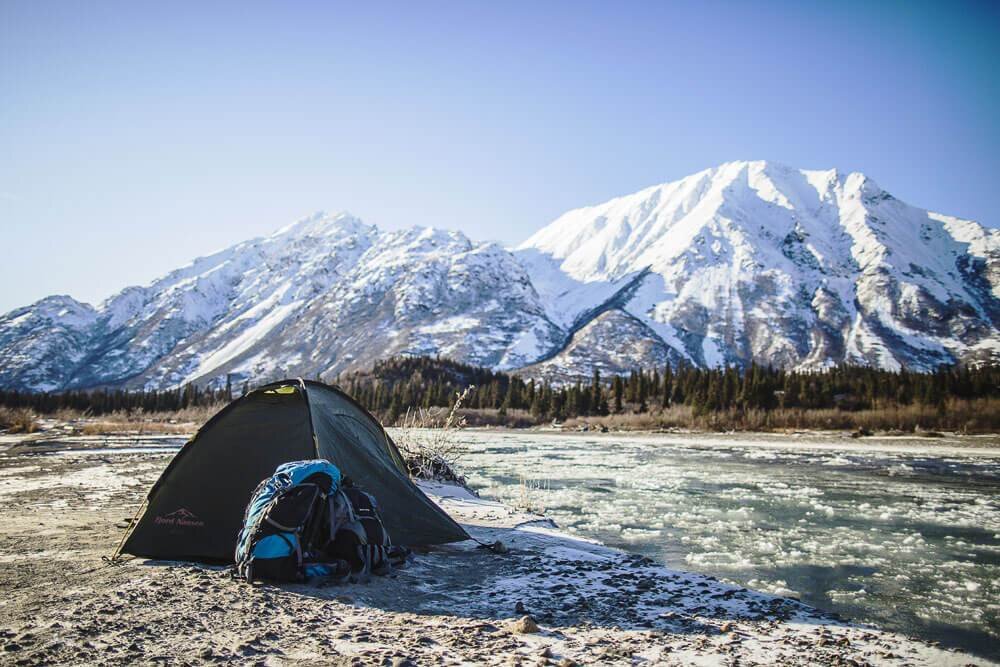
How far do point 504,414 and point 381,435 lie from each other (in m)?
80.8

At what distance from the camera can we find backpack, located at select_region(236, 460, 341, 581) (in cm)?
619

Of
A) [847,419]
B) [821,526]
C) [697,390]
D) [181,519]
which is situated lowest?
[847,419]

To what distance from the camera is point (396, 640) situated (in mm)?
4750

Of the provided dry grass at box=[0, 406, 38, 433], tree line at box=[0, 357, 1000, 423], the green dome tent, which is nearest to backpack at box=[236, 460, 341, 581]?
the green dome tent

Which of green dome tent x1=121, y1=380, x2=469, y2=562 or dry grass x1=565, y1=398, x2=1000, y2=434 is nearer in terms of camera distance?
green dome tent x1=121, y1=380, x2=469, y2=562

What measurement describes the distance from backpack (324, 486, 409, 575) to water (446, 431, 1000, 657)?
14.1 feet

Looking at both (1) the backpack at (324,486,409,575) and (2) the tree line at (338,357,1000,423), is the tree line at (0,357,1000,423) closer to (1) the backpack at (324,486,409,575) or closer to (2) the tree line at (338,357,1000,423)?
(2) the tree line at (338,357,1000,423)

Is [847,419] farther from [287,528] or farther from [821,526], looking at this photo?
[287,528]

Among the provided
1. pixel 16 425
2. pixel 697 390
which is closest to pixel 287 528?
pixel 16 425

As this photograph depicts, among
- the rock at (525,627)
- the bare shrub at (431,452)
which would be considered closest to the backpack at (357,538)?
the rock at (525,627)

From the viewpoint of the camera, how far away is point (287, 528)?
625 cm

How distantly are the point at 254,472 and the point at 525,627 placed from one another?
4.37m

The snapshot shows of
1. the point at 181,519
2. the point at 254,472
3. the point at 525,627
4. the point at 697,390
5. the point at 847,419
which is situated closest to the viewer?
the point at 525,627

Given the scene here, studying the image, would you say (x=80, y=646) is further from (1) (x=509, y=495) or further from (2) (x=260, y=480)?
(1) (x=509, y=495)
